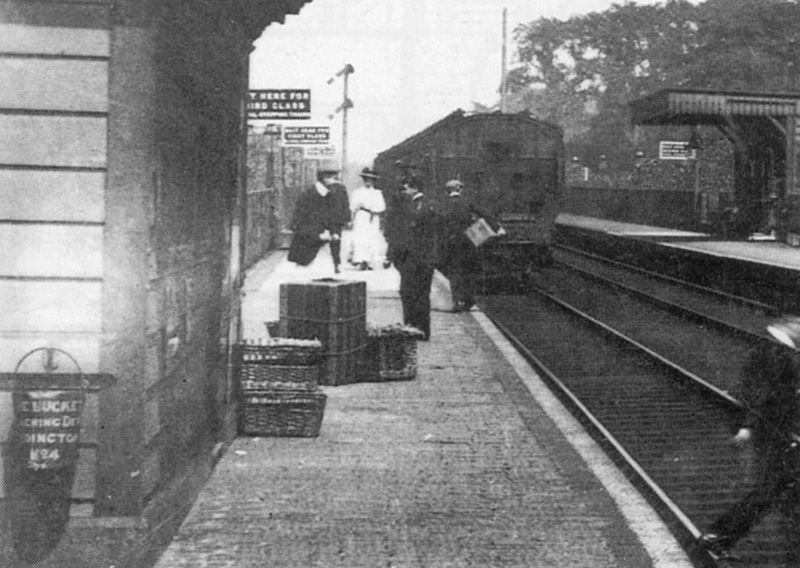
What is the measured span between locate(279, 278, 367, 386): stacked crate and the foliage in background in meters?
32.4

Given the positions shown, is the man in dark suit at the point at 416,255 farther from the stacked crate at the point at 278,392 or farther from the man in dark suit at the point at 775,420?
the man in dark suit at the point at 775,420

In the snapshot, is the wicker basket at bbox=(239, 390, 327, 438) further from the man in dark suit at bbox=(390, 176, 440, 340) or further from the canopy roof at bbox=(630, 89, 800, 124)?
→ the canopy roof at bbox=(630, 89, 800, 124)

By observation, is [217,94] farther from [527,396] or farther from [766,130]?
[766,130]

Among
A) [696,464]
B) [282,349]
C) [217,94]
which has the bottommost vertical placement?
[696,464]

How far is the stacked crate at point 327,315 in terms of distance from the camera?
1069 centimetres

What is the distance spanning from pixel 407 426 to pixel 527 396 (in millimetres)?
1946

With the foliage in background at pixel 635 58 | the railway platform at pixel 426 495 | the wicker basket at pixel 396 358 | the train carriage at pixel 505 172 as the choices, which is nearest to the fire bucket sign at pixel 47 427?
the railway platform at pixel 426 495

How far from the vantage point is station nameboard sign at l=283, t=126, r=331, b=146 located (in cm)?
2256

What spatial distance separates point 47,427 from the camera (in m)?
5.34

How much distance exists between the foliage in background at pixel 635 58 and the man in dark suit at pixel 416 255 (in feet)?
95.3

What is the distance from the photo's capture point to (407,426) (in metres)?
9.41

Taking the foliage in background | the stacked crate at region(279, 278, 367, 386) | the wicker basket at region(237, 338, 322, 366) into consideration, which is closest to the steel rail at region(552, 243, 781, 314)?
the stacked crate at region(279, 278, 367, 386)

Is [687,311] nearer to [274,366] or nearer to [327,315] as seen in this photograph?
[327,315]

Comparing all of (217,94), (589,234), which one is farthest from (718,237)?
Result: (217,94)
